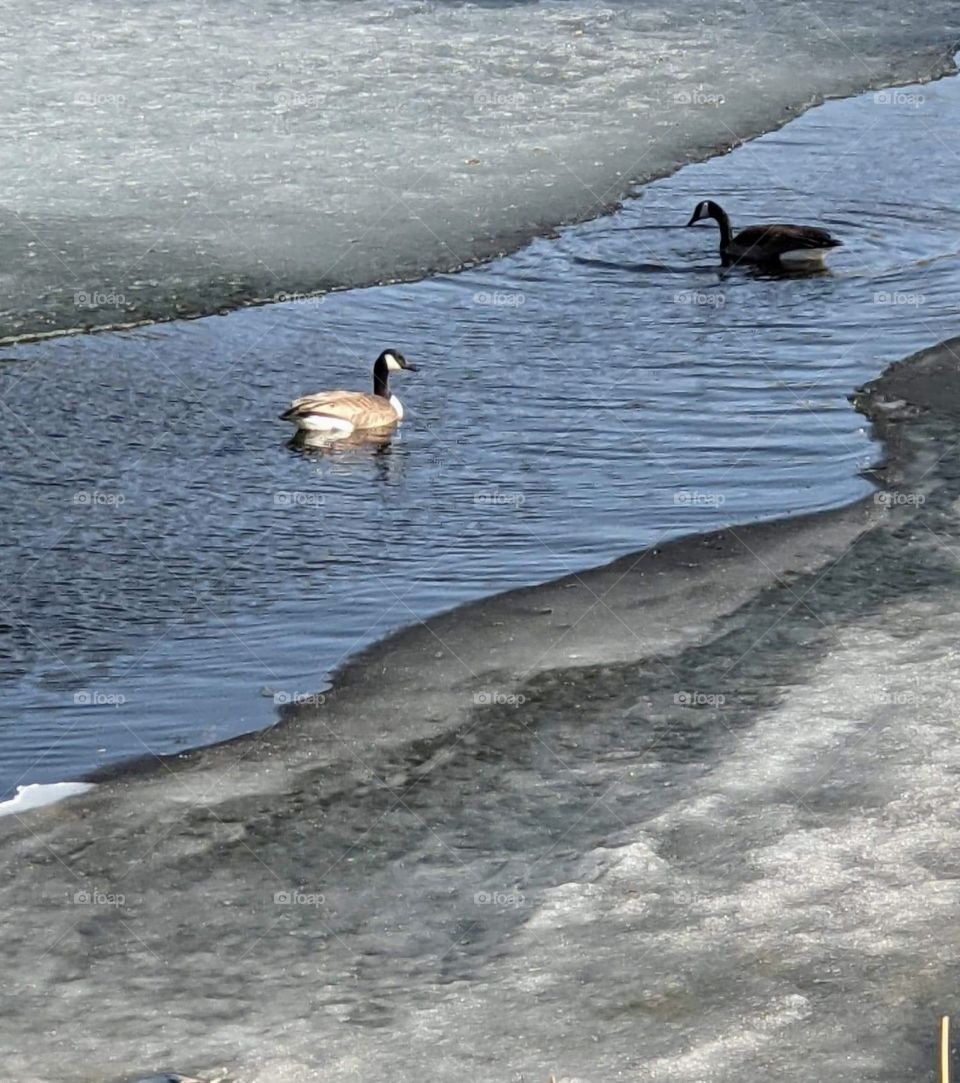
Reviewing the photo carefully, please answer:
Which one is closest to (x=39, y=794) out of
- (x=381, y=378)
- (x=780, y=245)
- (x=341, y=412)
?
(x=341, y=412)

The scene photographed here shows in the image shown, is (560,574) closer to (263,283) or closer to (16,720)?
(16,720)

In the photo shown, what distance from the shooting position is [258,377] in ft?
31.3

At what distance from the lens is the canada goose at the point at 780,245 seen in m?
11.2

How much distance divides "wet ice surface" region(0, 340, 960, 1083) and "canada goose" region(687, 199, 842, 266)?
5.33 metres

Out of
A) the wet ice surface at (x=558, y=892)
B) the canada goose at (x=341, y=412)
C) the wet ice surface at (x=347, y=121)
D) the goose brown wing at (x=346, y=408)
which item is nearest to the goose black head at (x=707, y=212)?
the wet ice surface at (x=347, y=121)

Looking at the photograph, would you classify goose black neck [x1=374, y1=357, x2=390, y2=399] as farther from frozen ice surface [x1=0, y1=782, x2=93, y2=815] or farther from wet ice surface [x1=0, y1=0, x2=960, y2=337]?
frozen ice surface [x1=0, y1=782, x2=93, y2=815]

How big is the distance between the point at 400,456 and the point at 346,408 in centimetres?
35

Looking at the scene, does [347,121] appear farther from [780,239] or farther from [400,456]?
[400,456]

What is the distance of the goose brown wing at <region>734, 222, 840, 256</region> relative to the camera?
11.2m

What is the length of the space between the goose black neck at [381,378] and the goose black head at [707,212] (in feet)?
11.2

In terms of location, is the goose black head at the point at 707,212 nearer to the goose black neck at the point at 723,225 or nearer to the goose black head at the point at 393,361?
the goose black neck at the point at 723,225

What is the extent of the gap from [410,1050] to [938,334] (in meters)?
7.11

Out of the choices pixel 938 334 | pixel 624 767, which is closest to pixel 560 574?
pixel 624 767

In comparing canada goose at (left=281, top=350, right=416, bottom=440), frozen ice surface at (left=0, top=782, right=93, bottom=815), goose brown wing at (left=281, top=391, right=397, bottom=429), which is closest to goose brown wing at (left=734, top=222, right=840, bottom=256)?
canada goose at (left=281, top=350, right=416, bottom=440)
